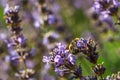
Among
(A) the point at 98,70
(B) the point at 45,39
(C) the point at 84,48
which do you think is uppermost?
(B) the point at 45,39

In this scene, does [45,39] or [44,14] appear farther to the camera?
[45,39]

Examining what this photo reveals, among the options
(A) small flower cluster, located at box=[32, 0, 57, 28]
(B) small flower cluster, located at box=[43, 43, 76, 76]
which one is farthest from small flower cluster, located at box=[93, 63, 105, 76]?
(A) small flower cluster, located at box=[32, 0, 57, 28]

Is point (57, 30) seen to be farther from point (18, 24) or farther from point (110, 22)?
point (18, 24)

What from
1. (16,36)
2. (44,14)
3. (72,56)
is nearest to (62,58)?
(72,56)

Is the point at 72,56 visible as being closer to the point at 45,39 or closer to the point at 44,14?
the point at 44,14

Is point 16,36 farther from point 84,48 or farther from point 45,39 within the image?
point 45,39

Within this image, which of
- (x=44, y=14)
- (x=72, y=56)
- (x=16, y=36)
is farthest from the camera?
(x=44, y=14)

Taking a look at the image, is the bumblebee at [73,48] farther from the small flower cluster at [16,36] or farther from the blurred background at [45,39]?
the blurred background at [45,39]

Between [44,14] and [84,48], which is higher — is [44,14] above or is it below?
above

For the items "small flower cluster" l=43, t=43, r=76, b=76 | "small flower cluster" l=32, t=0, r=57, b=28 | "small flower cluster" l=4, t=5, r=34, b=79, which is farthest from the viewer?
"small flower cluster" l=32, t=0, r=57, b=28

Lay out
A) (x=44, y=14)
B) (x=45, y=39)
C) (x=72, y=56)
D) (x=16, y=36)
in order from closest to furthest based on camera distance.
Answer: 1. (x=72, y=56)
2. (x=16, y=36)
3. (x=44, y=14)
4. (x=45, y=39)

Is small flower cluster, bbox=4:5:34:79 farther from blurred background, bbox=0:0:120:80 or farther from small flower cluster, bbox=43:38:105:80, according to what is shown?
small flower cluster, bbox=43:38:105:80
